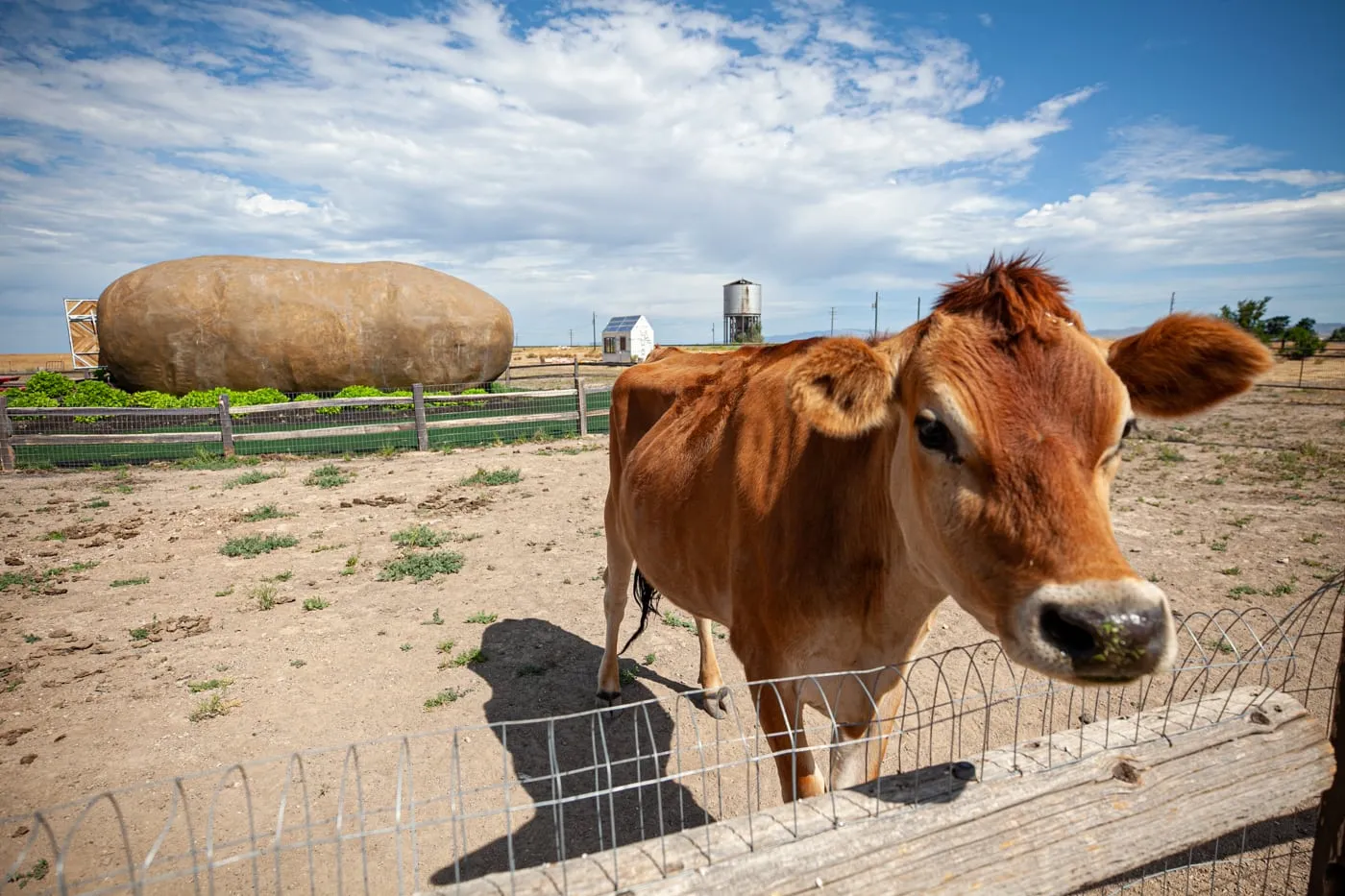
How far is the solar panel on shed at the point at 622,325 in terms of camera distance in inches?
2477

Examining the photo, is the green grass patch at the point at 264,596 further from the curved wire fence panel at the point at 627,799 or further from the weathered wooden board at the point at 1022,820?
the weathered wooden board at the point at 1022,820

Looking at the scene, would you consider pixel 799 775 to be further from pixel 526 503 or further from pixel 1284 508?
pixel 1284 508

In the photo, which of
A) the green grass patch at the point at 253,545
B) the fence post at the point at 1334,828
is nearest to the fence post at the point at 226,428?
the green grass patch at the point at 253,545

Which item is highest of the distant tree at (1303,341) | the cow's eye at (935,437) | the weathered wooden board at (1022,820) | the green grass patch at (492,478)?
the distant tree at (1303,341)

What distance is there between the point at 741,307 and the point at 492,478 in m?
58.1

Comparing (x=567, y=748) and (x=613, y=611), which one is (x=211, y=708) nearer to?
(x=567, y=748)

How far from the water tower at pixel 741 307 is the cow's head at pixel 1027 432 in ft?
207

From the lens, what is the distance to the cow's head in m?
1.45

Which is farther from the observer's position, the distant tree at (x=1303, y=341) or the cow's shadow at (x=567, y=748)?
the distant tree at (x=1303, y=341)

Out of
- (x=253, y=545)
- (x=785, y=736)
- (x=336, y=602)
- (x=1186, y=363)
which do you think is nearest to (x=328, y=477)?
(x=253, y=545)

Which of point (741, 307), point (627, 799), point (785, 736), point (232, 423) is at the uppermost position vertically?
point (741, 307)

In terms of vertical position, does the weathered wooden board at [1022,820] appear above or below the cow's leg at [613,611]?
above

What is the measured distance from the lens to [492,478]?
10.5m

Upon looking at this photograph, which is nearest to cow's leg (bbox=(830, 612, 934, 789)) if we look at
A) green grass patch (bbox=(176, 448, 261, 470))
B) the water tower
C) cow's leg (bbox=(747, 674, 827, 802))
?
cow's leg (bbox=(747, 674, 827, 802))
